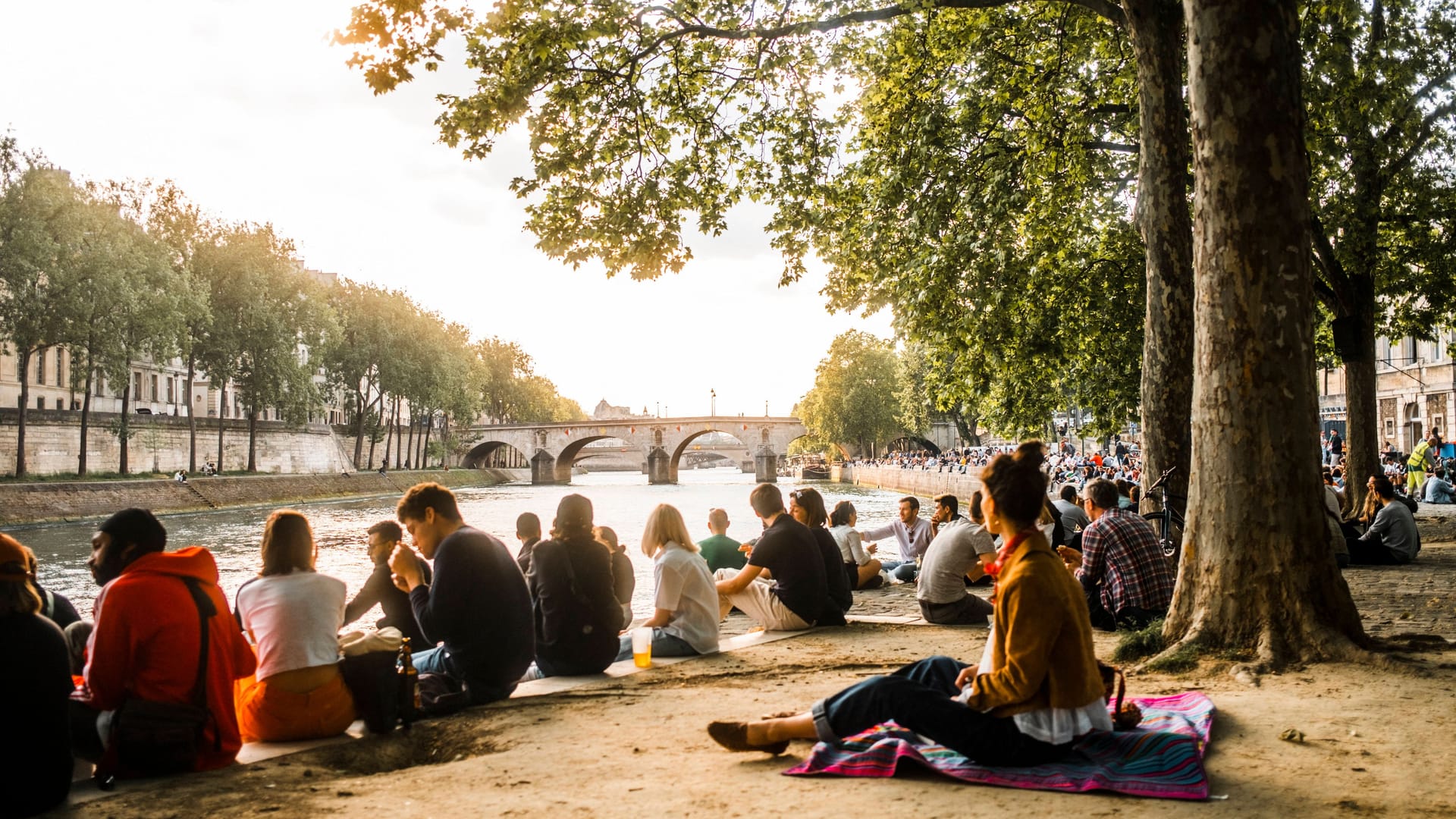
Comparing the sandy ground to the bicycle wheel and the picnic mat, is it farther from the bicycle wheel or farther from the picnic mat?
the bicycle wheel

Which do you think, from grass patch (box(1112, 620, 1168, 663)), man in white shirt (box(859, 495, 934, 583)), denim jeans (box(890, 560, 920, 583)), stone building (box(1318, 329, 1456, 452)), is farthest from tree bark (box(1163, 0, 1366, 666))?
stone building (box(1318, 329, 1456, 452))

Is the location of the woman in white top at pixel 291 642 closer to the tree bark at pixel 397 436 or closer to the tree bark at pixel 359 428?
the tree bark at pixel 359 428

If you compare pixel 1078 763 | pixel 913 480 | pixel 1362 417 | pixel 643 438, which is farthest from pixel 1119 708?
pixel 643 438

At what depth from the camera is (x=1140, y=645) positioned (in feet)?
20.7

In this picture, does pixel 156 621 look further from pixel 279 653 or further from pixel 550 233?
pixel 550 233

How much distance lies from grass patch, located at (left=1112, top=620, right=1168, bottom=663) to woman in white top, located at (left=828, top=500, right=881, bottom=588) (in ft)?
17.0

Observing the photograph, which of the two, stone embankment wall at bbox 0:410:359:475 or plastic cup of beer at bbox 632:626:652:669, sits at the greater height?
stone embankment wall at bbox 0:410:359:475

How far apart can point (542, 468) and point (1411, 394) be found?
5876cm

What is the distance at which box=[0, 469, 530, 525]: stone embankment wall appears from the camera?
30.6 metres

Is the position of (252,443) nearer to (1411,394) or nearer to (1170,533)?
(1411,394)

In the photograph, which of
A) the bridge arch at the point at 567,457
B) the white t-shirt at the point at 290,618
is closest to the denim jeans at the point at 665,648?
the white t-shirt at the point at 290,618

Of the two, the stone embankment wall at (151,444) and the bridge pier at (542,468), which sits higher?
the stone embankment wall at (151,444)

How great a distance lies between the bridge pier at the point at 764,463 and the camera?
83750mm

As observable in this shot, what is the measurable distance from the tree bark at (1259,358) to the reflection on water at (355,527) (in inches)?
372
